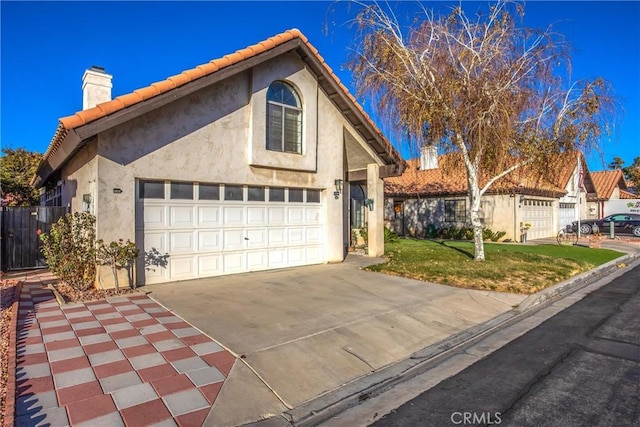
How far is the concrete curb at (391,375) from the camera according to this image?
3.82 m

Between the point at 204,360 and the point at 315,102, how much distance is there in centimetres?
871

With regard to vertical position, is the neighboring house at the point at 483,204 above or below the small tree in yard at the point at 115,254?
above

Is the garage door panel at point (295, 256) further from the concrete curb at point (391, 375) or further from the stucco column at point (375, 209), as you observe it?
the concrete curb at point (391, 375)

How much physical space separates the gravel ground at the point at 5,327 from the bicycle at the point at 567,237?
71.8 feet

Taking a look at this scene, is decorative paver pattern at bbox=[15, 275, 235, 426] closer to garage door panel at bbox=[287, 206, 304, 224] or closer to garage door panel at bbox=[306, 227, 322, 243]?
garage door panel at bbox=[287, 206, 304, 224]

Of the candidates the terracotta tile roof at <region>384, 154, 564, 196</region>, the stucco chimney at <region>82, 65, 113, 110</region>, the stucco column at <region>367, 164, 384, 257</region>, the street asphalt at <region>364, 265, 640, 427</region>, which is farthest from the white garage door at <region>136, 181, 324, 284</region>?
the terracotta tile roof at <region>384, 154, 564, 196</region>

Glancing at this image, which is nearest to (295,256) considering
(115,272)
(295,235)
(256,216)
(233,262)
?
(295,235)

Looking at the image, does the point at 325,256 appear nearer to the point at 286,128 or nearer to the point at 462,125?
the point at 286,128

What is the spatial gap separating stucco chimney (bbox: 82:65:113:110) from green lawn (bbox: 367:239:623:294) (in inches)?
330

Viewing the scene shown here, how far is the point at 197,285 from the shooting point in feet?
28.7

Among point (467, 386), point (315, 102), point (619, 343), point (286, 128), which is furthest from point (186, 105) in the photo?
point (619, 343)

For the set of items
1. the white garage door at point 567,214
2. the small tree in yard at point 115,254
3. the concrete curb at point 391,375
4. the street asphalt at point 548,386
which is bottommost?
the concrete curb at point 391,375

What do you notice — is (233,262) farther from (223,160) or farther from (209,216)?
(223,160)

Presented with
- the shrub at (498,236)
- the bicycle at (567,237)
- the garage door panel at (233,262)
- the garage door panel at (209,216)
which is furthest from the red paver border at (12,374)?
the bicycle at (567,237)
